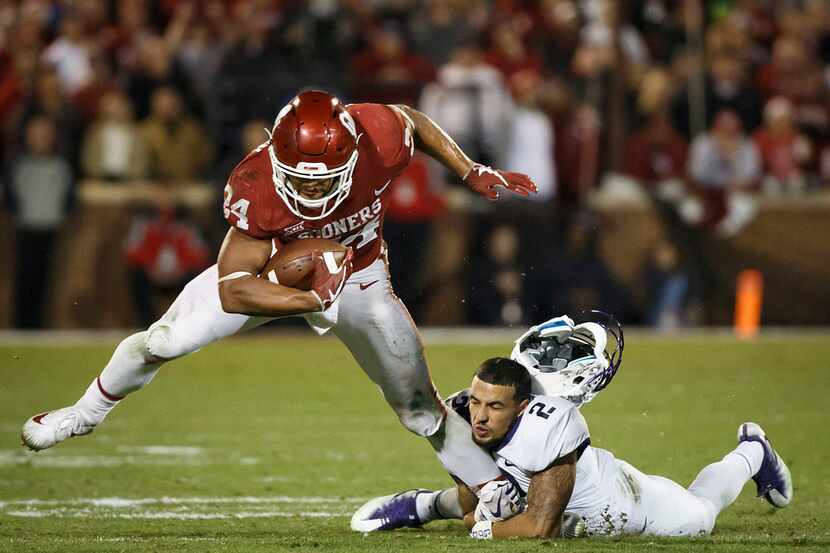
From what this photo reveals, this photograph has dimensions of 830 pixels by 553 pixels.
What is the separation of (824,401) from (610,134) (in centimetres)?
433

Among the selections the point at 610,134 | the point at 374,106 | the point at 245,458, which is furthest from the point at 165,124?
the point at 374,106

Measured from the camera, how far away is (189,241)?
11977mm

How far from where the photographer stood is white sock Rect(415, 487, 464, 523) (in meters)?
5.61

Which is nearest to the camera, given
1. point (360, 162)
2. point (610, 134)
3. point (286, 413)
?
point (360, 162)

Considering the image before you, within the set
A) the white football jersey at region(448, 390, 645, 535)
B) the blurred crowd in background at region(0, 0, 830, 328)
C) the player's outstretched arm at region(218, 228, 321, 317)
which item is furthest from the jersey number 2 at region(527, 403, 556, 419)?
the blurred crowd in background at region(0, 0, 830, 328)

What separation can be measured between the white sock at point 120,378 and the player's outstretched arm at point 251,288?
451 millimetres

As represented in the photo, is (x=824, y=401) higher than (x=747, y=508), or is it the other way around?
(x=747, y=508)

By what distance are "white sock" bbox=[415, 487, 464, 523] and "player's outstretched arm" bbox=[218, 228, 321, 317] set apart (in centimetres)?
98

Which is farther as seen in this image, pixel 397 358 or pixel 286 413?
pixel 286 413

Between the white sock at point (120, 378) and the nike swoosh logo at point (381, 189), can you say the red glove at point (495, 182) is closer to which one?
the nike swoosh logo at point (381, 189)

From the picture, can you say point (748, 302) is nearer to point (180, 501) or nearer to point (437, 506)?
point (180, 501)

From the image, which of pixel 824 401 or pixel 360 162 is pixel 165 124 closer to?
pixel 824 401

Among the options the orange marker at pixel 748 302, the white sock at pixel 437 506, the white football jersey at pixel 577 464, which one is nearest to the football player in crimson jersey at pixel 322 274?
the white sock at pixel 437 506

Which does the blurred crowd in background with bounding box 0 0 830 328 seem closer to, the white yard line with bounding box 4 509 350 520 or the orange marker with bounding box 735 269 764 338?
the orange marker with bounding box 735 269 764 338
